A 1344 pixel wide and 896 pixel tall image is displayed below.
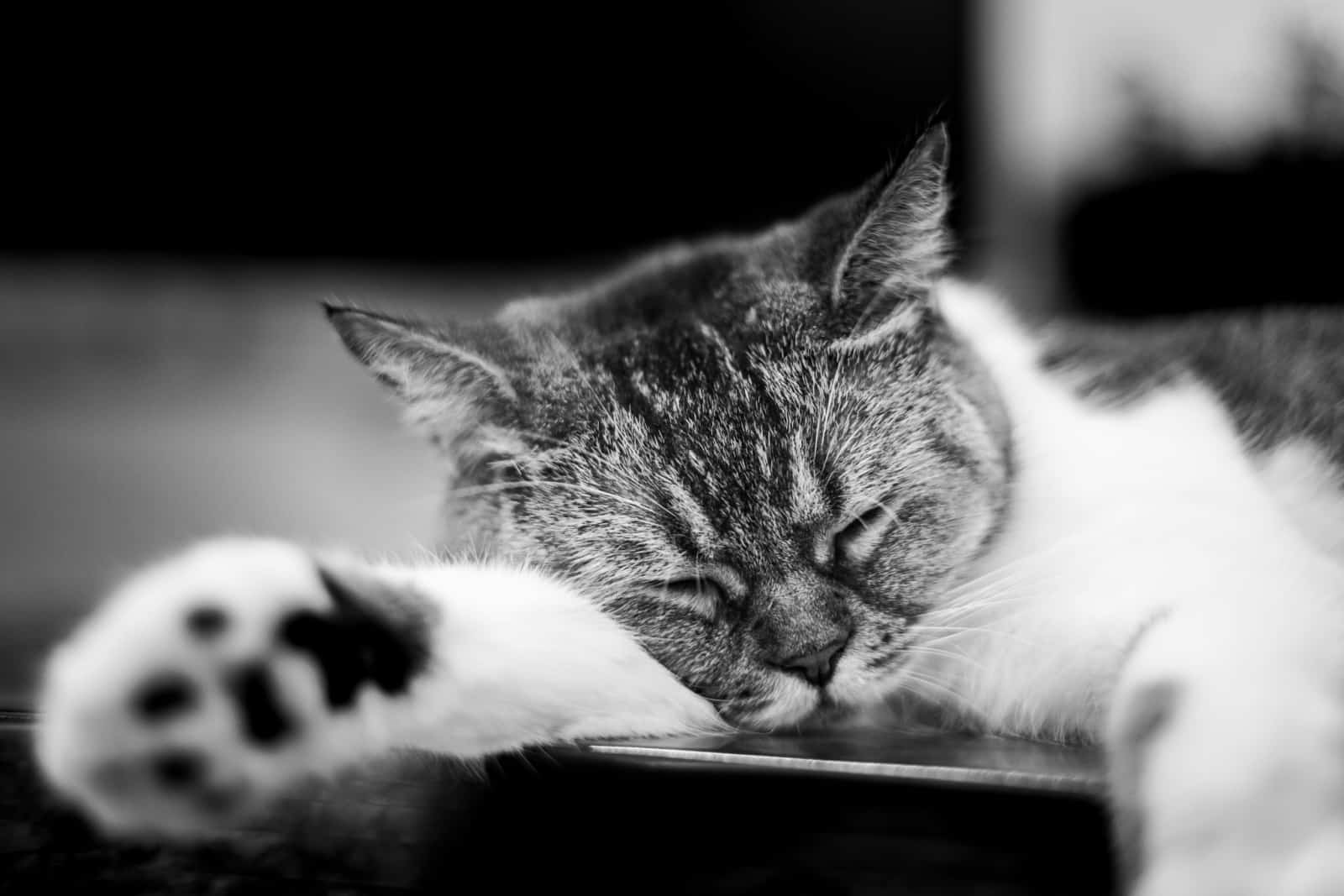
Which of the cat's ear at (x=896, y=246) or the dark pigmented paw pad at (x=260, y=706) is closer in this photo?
the dark pigmented paw pad at (x=260, y=706)

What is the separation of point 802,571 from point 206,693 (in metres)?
0.58

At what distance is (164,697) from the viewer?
0.59 metres

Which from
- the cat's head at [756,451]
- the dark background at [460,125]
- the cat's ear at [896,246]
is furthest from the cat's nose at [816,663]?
the dark background at [460,125]

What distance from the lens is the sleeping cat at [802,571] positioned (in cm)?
60

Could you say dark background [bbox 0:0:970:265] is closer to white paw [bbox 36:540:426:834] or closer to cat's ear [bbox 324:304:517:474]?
cat's ear [bbox 324:304:517:474]

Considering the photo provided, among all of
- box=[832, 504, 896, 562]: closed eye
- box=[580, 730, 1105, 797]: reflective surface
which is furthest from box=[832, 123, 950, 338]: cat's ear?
box=[580, 730, 1105, 797]: reflective surface

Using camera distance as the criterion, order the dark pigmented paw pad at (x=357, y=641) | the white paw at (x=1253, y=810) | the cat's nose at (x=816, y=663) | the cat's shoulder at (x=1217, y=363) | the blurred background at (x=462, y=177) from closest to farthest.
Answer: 1. the white paw at (x=1253, y=810)
2. the dark pigmented paw pad at (x=357, y=641)
3. the cat's nose at (x=816, y=663)
4. the cat's shoulder at (x=1217, y=363)
5. the blurred background at (x=462, y=177)

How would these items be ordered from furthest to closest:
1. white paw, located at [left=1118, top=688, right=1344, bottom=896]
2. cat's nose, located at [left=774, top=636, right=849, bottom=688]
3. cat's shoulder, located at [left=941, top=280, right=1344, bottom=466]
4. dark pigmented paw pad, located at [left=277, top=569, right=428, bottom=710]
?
cat's shoulder, located at [left=941, top=280, right=1344, bottom=466], cat's nose, located at [left=774, top=636, right=849, bottom=688], dark pigmented paw pad, located at [left=277, top=569, right=428, bottom=710], white paw, located at [left=1118, top=688, right=1344, bottom=896]

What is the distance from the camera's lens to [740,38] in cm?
274

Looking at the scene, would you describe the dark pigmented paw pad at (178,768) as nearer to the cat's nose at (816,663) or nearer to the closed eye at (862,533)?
the cat's nose at (816,663)

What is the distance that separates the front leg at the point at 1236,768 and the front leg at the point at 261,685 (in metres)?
0.43

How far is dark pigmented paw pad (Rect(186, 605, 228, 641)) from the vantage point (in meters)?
0.62

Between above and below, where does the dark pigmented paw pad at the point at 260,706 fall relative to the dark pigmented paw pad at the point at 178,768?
above

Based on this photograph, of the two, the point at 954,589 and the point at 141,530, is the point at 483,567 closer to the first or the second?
the point at 954,589
